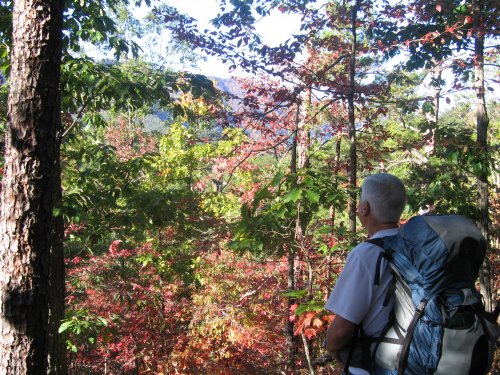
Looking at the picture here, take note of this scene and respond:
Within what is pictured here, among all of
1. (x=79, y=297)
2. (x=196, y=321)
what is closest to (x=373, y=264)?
(x=196, y=321)

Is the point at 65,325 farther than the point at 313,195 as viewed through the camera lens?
Yes

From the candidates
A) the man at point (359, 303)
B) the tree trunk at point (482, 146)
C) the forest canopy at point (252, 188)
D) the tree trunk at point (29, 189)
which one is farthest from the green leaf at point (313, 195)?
the tree trunk at point (482, 146)

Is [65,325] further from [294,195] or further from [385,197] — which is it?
[385,197]

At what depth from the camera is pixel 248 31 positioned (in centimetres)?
471

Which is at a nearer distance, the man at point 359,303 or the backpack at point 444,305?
the backpack at point 444,305

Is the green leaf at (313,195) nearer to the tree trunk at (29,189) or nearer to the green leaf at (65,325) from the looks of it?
the tree trunk at (29,189)

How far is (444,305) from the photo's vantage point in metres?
1.35

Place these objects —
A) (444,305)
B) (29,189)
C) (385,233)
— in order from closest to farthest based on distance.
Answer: (444,305)
(385,233)
(29,189)

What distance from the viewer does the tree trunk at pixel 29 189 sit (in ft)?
7.73

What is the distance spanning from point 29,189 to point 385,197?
1.93 meters

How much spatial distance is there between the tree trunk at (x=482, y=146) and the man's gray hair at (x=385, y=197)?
279cm

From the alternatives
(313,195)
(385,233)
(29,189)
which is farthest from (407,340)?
(29,189)

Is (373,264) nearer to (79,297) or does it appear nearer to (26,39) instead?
(26,39)

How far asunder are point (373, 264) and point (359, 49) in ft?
12.6
